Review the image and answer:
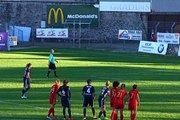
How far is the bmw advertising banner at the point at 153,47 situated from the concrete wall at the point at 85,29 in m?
10.0

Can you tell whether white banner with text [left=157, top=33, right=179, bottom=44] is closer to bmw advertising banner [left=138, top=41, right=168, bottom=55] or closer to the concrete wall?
bmw advertising banner [left=138, top=41, right=168, bottom=55]

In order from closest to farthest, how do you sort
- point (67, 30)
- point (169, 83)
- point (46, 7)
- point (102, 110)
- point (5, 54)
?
point (102, 110) → point (169, 83) → point (5, 54) → point (67, 30) → point (46, 7)

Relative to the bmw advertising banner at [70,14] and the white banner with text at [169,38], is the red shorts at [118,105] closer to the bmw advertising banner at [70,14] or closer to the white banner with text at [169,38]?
the white banner with text at [169,38]

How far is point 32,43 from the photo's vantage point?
234 ft

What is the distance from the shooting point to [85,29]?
243ft

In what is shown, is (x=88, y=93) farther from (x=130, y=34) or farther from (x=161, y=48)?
(x=130, y=34)

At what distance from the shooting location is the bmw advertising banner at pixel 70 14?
73875mm

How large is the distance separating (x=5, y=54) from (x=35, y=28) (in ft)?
55.4

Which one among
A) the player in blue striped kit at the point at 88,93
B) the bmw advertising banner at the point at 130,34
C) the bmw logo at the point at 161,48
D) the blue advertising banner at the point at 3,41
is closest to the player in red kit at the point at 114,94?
the player in blue striped kit at the point at 88,93

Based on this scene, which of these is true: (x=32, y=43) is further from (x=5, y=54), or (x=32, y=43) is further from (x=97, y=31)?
(x=5, y=54)

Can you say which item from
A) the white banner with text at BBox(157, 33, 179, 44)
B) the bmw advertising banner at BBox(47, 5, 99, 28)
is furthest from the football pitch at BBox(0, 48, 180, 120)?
the bmw advertising banner at BBox(47, 5, 99, 28)

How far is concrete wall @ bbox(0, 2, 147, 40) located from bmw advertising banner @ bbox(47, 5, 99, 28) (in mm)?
727

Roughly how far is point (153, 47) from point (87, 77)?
854 inches

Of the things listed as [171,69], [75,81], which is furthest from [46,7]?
[75,81]
